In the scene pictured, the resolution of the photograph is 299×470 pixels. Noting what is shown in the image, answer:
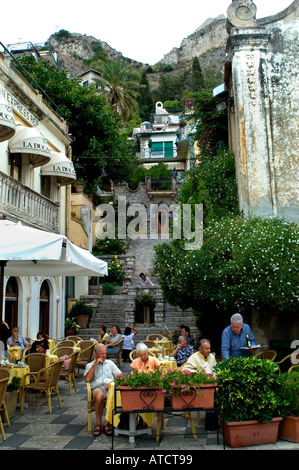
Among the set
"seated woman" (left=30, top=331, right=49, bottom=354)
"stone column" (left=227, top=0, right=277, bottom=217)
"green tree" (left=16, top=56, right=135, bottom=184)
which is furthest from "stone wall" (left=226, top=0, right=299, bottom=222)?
"green tree" (left=16, top=56, right=135, bottom=184)

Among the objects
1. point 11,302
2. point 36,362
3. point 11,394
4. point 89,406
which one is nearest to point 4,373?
point 11,394

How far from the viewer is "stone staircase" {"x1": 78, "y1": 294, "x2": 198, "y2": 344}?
61.2 ft

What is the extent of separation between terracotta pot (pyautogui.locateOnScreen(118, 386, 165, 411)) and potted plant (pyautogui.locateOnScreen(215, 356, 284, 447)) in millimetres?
848

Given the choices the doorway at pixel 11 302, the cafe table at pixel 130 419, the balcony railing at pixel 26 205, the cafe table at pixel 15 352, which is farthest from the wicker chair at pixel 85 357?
Answer: the cafe table at pixel 130 419

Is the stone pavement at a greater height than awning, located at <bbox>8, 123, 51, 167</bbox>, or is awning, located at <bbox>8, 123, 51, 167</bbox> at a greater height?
awning, located at <bbox>8, 123, 51, 167</bbox>

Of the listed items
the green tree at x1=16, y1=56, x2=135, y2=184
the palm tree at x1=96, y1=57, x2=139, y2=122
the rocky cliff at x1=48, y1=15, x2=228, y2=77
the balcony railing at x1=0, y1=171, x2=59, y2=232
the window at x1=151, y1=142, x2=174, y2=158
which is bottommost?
the balcony railing at x1=0, y1=171, x2=59, y2=232

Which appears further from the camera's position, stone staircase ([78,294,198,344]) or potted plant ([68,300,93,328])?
potted plant ([68,300,93,328])

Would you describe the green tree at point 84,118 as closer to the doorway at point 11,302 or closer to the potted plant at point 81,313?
the potted plant at point 81,313

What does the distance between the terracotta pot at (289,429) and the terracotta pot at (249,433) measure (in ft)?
0.60

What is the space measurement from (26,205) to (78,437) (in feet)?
30.7

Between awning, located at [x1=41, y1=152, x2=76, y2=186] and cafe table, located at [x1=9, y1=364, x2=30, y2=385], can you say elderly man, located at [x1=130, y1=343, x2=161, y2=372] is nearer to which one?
cafe table, located at [x1=9, y1=364, x2=30, y2=385]

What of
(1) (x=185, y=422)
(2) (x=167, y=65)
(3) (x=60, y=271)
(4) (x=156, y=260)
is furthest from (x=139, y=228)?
(2) (x=167, y=65)

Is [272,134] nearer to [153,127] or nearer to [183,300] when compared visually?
[183,300]

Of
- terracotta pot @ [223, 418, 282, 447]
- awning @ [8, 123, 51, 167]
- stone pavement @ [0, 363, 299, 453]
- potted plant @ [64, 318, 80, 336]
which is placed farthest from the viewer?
potted plant @ [64, 318, 80, 336]
